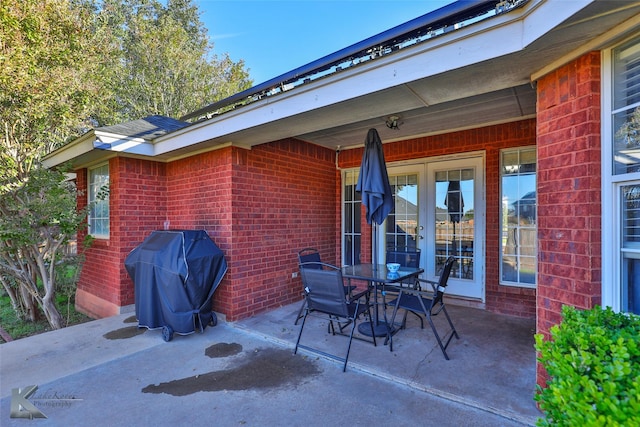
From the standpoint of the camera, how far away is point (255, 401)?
2.45 metres

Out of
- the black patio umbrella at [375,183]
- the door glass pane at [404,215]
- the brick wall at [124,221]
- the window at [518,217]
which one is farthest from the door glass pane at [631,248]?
the brick wall at [124,221]

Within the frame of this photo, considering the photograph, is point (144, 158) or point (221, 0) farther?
point (221, 0)

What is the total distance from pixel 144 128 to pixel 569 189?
588 centimetres

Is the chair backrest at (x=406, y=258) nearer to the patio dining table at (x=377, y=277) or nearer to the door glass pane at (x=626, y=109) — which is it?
the patio dining table at (x=377, y=277)

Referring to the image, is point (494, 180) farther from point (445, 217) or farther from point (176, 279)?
point (176, 279)

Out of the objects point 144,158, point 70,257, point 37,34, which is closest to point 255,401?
point 144,158

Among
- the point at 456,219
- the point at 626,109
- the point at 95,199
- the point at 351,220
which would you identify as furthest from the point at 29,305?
the point at 626,109

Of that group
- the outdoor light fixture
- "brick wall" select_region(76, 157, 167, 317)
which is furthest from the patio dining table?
"brick wall" select_region(76, 157, 167, 317)

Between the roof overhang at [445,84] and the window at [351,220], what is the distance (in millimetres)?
1608

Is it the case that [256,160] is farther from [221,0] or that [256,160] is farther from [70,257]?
[221,0]

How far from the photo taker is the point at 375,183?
11.6 ft

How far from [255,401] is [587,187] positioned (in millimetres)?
2892

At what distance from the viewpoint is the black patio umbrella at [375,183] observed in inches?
140

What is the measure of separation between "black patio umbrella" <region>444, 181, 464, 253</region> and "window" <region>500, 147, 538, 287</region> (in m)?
0.60
